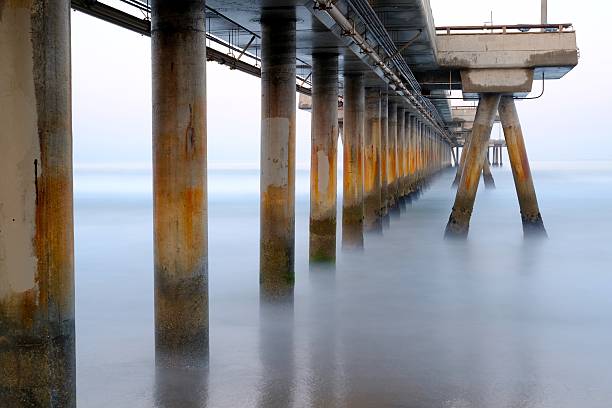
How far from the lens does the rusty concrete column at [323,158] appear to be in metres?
13.0

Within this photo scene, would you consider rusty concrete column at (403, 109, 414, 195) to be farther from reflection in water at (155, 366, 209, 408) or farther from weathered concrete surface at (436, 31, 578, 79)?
reflection in water at (155, 366, 209, 408)

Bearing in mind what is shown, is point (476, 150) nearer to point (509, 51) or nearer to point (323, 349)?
point (509, 51)

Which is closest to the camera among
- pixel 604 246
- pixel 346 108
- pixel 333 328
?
pixel 333 328

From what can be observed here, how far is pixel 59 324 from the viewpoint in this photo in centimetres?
477

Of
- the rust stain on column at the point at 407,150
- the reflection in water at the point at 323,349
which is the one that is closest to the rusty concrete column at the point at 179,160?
the reflection in water at the point at 323,349

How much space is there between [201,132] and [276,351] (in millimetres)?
2545

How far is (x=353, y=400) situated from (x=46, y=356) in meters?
2.78

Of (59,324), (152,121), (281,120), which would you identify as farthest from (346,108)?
(59,324)

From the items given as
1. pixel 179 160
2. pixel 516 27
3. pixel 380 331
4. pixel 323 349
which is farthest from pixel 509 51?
pixel 179 160

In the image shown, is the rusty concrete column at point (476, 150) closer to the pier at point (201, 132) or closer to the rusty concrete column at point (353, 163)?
the pier at point (201, 132)

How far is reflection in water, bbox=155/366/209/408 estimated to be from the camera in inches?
253

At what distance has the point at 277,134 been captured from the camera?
985cm

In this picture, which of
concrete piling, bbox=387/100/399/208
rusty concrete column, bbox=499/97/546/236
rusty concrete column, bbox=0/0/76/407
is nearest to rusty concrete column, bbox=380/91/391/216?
concrete piling, bbox=387/100/399/208

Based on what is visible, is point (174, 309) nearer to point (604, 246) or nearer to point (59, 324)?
point (59, 324)
